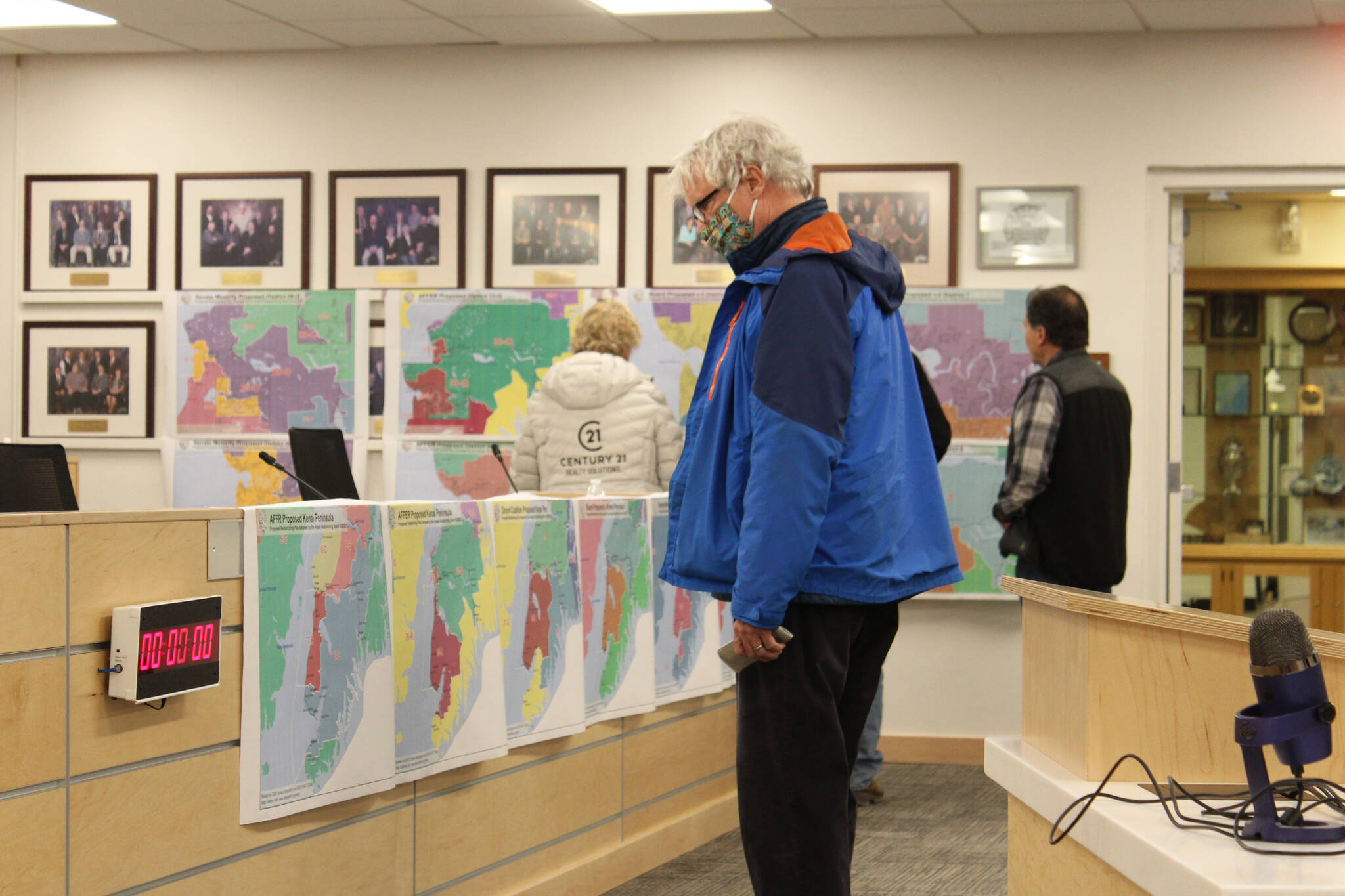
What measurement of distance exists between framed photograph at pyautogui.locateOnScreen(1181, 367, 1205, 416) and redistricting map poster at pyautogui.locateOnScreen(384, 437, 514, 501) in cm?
379

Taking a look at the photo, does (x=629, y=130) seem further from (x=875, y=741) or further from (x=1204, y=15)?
(x=875, y=741)

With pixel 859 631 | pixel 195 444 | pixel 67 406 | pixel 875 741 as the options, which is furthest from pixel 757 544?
pixel 67 406

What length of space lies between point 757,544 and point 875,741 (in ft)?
7.26

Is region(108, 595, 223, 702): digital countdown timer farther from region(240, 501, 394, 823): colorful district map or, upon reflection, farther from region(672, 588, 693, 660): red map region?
region(672, 588, 693, 660): red map region

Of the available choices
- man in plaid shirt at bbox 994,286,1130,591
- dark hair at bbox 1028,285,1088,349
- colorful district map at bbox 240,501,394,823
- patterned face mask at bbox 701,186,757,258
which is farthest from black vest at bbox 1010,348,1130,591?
colorful district map at bbox 240,501,394,823

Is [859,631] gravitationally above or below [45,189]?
below

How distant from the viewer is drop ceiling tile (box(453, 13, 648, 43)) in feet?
15.0

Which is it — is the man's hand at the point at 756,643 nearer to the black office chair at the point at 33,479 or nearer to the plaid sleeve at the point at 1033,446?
the black office chair at the point at 33,479

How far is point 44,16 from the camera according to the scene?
466 centimetres

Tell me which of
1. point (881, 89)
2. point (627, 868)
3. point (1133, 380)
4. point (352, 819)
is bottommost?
point (627, 868)

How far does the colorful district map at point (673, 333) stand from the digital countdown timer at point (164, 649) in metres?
2.95

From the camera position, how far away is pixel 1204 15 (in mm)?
4402

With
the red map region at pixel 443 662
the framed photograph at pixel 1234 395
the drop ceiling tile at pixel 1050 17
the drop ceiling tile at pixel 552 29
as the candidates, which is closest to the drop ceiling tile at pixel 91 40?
the drop ceiling tile at pixel 552 29

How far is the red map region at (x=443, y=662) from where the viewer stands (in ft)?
8.24
